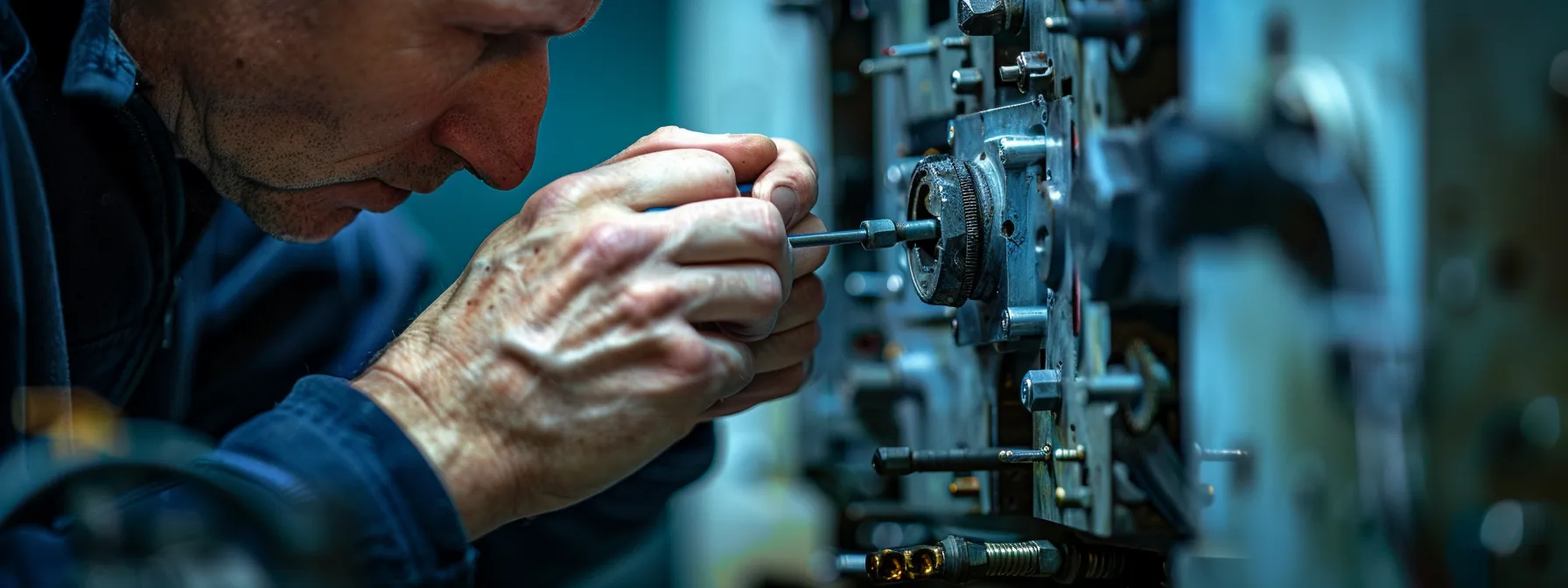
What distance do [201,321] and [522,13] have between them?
0.64 metres

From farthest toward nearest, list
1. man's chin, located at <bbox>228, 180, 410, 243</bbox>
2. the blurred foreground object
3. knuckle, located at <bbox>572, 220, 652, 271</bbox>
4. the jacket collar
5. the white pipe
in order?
the white pipe → man's chin, located at <bbox>228, 180, 410, 243</bbox> → the jacket collar → knuckle, located at <bbox>572, 220, 652, 271</bbox> → the blurred foreground object

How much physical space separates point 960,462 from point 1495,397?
0.39 meters

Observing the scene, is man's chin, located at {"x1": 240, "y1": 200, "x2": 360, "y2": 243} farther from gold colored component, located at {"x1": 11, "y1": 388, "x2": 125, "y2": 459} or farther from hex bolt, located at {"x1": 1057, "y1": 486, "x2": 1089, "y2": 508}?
hex bolt, located at {"x1": 1057, "y1": 486, "x2": 1089, "y2": 508}

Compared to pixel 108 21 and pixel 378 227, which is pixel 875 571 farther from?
pixel 378 227

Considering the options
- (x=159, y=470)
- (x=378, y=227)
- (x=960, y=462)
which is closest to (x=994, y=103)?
(x=960, y=462)

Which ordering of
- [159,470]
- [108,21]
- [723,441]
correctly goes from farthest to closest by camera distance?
[723,441], [108,21], [159,470]

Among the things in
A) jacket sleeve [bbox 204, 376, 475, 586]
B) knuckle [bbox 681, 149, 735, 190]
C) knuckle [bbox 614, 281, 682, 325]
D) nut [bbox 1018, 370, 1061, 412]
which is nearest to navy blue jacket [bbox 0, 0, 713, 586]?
jacket sleeve [bbox 204, 376, 475, 586]

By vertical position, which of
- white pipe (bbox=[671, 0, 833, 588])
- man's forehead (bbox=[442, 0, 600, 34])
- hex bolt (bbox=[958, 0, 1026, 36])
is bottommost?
Answer: white pipe (bbox=[671, 0, 833, 588])

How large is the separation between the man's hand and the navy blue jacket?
0.05m

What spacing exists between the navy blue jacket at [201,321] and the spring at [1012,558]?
1.03 ft

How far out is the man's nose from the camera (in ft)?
2.97

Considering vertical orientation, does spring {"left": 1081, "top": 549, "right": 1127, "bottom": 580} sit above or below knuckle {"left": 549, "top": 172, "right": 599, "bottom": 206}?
below

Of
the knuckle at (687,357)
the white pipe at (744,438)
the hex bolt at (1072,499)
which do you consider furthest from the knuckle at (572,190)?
the white pipe at (744,438)

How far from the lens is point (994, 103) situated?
2.95 feet
